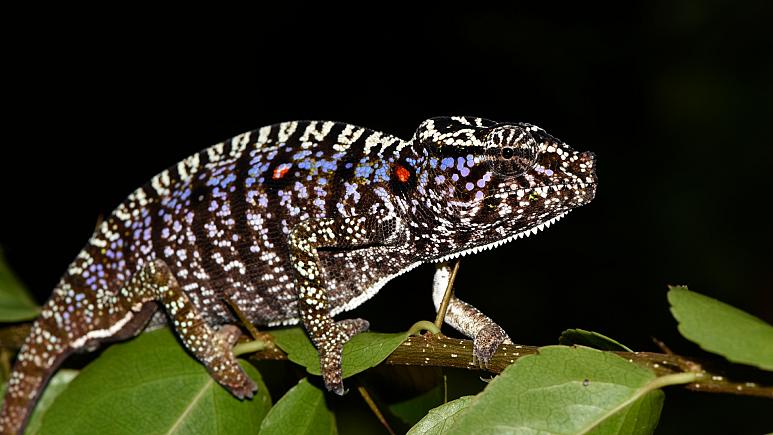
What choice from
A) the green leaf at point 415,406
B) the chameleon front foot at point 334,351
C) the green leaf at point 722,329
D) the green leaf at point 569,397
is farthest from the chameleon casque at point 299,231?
the green leaf at point 722,329

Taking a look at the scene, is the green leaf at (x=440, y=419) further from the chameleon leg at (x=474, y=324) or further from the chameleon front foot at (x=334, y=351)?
the chameleon front foot at (x=334, y=351)

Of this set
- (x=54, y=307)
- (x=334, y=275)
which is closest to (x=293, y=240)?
(x=334, y=275)

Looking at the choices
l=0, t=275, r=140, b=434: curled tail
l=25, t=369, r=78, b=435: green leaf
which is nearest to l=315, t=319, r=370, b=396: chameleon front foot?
l=0, t=275, r=140, b=434: curled tail

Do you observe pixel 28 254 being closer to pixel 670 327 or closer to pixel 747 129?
pixel 670 327

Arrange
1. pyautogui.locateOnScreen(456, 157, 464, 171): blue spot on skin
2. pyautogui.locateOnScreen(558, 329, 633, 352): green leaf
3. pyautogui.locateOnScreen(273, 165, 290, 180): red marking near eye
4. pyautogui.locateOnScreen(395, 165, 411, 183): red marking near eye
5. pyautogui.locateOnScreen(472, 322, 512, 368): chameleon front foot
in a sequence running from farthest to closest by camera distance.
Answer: pyautogui.locateOnScreen(273, 165, 290, 180): red marking near eye, pyautogui.locateOnScreen(395, 165, 411, 183): red marking near eye, pyautogui.locateOnScreen(456, 157, 464, 171): blue spot on skin, pyautogui.locateOnScreen(472, 322, 512, 368): chameleon front foot, pyautogui.locateOnScreen(558, 329, 633, 352): green leaf

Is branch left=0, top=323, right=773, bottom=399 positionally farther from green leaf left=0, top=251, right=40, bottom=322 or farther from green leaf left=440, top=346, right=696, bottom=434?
green leaf left=0, top=251, right=40, bottom=322

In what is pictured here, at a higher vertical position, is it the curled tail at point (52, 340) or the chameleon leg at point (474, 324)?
the chameleon leg at point (474, 324)

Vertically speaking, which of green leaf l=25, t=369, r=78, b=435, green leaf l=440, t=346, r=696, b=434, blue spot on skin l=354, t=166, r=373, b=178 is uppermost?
blue spot on skin l=354, t=166, r=373, b=178

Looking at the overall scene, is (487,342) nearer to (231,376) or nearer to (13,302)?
(231,376)

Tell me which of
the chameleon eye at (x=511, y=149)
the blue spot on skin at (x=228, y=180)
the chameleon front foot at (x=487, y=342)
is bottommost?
the chameleon front foot at (x=487, y=342)
